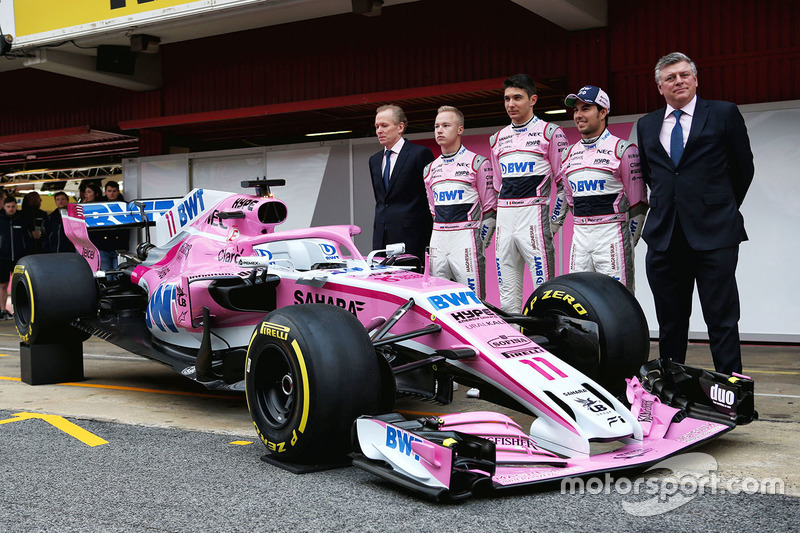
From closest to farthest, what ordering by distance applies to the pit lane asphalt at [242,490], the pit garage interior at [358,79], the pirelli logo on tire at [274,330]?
the pit lane asphalt at [242,490]
the pirelli logo on tire at [274,330]
the pit garage interior at [358,79]

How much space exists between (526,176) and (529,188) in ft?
0.32

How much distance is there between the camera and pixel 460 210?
6.80 meters

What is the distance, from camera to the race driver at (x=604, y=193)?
235 inches

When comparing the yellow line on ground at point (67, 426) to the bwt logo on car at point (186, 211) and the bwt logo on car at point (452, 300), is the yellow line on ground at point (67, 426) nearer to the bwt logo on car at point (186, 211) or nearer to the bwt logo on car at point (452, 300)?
the bwt logo on car at point (186, 211)

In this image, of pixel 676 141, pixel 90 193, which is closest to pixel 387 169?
pixel 676 141

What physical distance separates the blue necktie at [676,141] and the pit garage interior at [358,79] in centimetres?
406

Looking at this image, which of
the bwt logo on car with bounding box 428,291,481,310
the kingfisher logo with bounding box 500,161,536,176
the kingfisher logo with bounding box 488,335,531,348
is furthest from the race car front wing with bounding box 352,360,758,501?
the kingfisher logo with bounding box 500,161,536,176

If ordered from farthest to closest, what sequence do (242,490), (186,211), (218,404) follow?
(186,211), (218,404), (242,490)

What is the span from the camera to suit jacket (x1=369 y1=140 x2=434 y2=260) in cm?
705

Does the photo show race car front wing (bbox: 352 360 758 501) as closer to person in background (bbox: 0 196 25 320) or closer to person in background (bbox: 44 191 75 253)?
person in background (bbox: 0 196 25 320)

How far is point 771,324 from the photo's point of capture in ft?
28.8

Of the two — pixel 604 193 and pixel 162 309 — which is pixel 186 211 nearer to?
pixel 162 309

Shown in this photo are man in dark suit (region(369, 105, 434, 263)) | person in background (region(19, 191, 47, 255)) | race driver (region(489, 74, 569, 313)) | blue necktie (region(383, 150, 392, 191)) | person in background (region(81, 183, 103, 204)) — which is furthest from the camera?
person in background (region(19, 191, 47, 255))

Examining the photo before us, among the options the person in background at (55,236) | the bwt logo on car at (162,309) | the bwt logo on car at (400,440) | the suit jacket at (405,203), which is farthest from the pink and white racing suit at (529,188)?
the person in background at (55,236)
